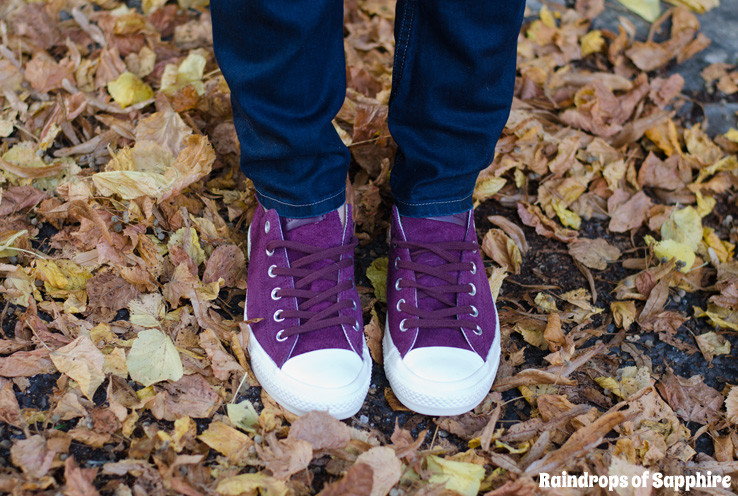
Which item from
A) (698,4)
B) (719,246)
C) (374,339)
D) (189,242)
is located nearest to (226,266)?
(189,242)

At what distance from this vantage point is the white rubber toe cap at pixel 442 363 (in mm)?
1279

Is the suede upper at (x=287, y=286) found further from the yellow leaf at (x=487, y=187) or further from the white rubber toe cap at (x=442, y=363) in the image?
the yellow leaf at (x=487, y=187)

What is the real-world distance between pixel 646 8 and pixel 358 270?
1.98 m

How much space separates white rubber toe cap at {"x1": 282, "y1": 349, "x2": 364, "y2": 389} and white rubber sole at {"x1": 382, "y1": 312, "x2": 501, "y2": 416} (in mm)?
101

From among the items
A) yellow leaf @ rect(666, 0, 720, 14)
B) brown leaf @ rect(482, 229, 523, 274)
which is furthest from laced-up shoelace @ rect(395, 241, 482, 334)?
Result: yellow leaf @ rect(666, 0, 720, 14)

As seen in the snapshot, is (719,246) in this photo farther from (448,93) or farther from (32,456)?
(32,456)

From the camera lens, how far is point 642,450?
1.29 metres

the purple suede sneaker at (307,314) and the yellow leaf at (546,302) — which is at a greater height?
the purple suede sneaker at (307,314)

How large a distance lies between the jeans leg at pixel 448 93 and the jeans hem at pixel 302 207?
0.19 metres

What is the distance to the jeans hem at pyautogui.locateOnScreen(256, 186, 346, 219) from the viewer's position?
1.37 m

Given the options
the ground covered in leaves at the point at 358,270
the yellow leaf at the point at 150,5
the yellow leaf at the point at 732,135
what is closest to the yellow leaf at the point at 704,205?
the ground covered in leaves at the point at 358,270

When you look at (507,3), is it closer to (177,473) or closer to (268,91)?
(268,91)

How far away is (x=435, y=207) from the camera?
4.77 feet

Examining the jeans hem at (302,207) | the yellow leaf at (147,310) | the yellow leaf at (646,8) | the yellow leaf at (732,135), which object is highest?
the yellow leaf at (646,8)
